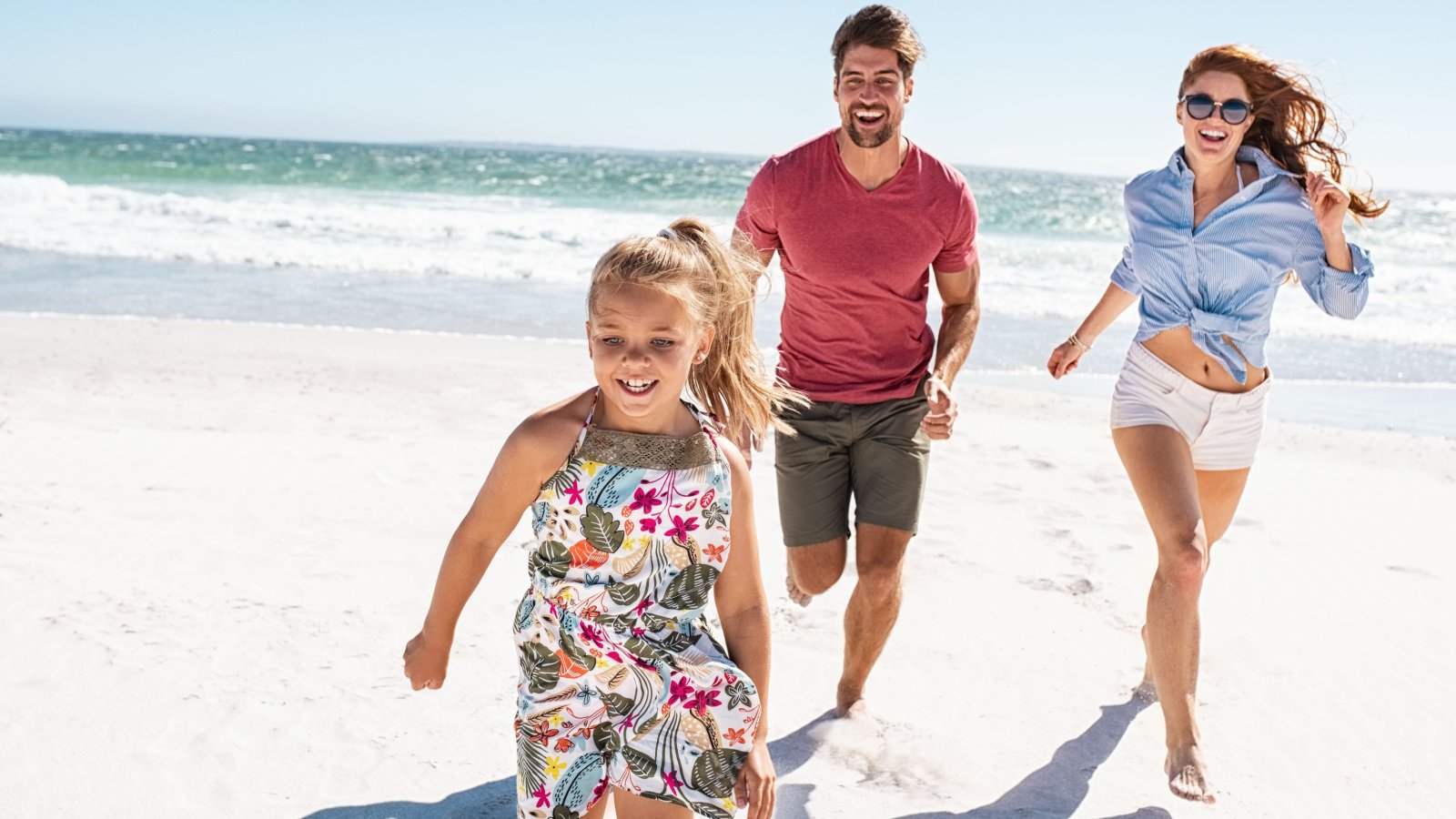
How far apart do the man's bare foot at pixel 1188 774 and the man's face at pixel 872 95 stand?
201cm

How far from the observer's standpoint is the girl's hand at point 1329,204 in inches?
146

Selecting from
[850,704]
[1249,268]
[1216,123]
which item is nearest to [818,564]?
[850,704]

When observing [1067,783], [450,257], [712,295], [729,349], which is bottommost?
[1067,783]

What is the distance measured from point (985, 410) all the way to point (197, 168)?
3142 cm

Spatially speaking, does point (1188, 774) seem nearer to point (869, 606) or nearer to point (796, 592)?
point (869, 606)

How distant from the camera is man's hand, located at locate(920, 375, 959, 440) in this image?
12.6 feet

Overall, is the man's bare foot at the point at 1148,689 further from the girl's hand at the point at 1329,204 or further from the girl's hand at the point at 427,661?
the girl's hand at the point at 427,661

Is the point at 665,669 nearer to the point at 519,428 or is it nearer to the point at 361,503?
the point at 519,428

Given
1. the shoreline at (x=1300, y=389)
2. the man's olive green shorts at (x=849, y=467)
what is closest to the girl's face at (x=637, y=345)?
the man's olive green shorts at (x=849, y=467)

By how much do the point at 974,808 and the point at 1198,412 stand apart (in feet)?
4.58

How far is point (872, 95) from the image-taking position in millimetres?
3916

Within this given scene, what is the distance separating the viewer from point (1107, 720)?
13.8 feet

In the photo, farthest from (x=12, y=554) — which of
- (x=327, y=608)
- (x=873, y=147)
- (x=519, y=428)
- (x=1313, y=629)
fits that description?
(x=1313, y=629)

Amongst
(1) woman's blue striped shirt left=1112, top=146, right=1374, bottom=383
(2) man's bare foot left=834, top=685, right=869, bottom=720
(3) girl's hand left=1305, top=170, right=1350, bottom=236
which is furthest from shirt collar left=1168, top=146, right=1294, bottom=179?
(2) man's bare foot left=834, top=685, right=869, bottom=720
